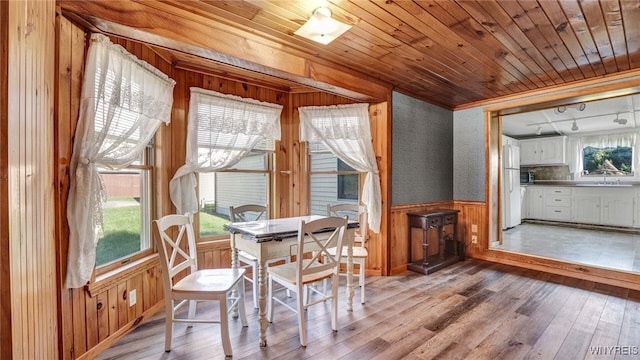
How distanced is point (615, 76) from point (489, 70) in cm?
145

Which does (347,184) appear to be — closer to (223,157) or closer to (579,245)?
(223,157)

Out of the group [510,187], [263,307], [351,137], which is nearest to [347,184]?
[351,137]

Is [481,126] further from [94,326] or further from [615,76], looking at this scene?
[94,326]

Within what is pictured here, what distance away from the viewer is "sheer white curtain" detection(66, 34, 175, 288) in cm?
171

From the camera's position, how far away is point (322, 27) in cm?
202

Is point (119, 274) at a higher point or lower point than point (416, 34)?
lower

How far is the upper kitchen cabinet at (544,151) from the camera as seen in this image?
669 centimetres

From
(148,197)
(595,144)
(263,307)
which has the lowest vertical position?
(263,307)

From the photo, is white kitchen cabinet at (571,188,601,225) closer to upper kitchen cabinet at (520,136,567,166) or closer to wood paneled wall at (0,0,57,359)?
upper kitchen cabinet at (520,136,567,166)

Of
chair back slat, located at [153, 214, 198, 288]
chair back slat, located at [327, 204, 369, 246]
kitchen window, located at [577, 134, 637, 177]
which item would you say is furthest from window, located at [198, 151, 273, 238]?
kitchen window, located at [577, 134, 637, 177]

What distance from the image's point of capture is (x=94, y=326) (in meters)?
1.90

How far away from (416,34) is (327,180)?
1975 millimetres

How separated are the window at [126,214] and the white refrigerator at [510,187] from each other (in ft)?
18.6

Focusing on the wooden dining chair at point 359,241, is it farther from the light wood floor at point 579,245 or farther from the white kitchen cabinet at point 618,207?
the white kitchen cabinet at point 618,207
